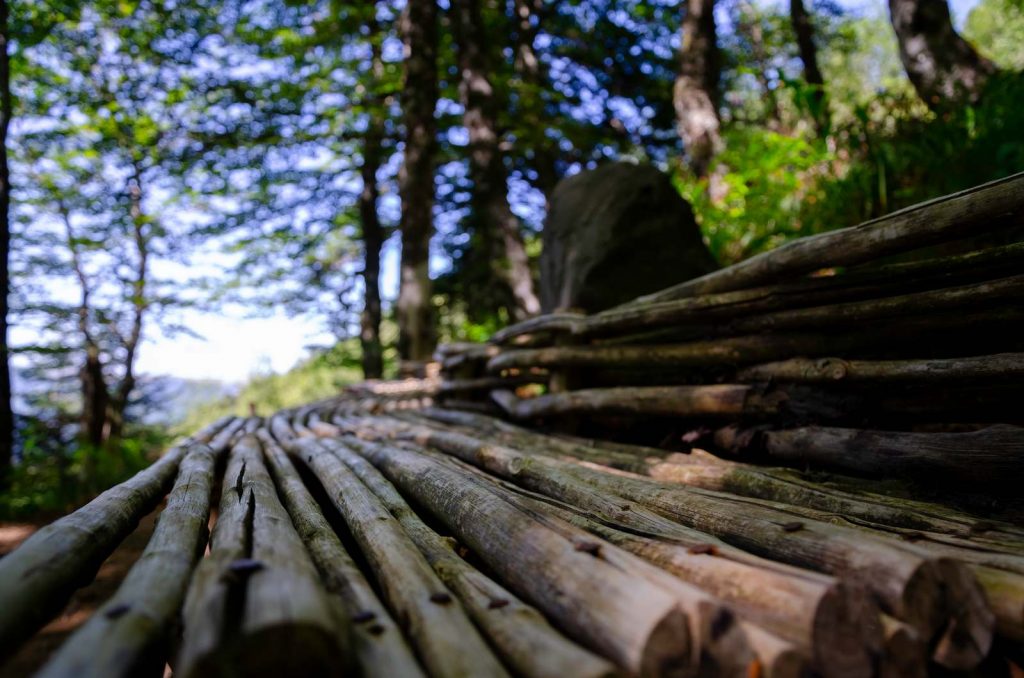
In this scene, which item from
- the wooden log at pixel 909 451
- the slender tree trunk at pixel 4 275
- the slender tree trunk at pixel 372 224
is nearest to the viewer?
the wooden log at pixel 909 451

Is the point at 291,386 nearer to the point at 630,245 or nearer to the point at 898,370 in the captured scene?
the point at 630,245

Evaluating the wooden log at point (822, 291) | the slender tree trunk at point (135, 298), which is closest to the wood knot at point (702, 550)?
the wooden log at point (822, 291)

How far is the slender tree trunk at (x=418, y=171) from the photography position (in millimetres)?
8008

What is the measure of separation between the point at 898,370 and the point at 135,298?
453 inches

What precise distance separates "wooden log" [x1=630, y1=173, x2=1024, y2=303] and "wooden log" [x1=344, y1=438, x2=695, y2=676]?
1.54 meters

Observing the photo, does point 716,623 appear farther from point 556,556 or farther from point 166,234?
point 166,234

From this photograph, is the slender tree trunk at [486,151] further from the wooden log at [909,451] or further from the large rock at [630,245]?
the wooden log at [909,451]

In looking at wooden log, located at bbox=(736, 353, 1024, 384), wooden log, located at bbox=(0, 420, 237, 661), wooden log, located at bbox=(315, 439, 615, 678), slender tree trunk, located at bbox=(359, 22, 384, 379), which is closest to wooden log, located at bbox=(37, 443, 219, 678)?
wooden log, located at bbox=(0, 420, 237, 661)

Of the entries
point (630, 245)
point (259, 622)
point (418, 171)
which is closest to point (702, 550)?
point (259, 622)

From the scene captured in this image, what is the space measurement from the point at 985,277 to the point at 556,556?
1.82 meters

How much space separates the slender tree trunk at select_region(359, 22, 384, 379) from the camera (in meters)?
11.0

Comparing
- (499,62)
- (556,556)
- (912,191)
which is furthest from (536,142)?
(556,556)

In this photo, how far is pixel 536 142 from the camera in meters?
9.38

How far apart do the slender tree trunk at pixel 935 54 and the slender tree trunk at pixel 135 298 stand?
10645 mm
